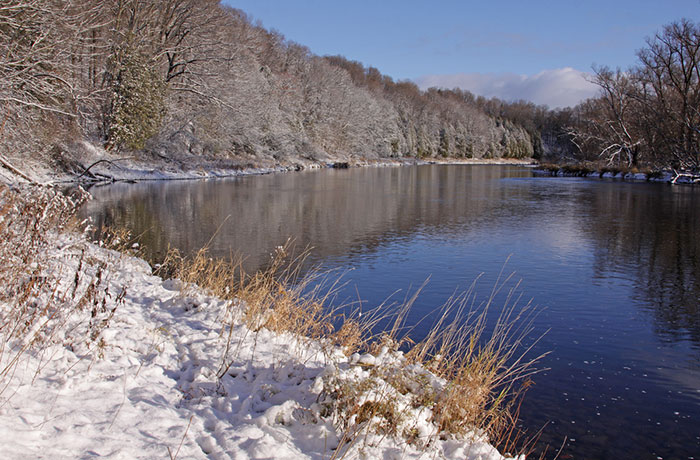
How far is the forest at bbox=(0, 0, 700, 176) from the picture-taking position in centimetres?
1309

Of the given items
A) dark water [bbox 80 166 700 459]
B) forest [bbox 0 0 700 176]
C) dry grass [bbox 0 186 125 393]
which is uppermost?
forest [bbox 0 0 700 176]

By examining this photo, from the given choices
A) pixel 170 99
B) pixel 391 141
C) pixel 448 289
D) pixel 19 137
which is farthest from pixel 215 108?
pixel 391 141

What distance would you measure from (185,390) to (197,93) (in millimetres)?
38188

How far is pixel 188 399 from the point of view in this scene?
3967 millimetres

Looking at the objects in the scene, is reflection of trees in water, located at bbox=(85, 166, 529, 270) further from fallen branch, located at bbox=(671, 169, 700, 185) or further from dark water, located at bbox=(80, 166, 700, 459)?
fallen branch, located at bbox=(671, 169, 700, 185)

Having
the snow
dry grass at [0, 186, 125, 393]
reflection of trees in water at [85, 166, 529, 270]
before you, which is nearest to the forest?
reflection of trees in water at [85, 166, 529, 270]

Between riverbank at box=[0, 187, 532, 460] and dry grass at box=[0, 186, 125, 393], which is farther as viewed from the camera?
dry grass at box=[0, 186, 125, 393]

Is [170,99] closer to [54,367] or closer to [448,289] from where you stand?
[448,289]

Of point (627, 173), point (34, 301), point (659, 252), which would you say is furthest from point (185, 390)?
point (627, 173)

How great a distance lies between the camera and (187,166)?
1515 inches

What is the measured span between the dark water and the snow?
7.11ft

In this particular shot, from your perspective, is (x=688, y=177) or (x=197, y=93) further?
(x=197, y=93)

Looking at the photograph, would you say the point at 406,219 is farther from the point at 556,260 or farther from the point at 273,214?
the point at 556,260

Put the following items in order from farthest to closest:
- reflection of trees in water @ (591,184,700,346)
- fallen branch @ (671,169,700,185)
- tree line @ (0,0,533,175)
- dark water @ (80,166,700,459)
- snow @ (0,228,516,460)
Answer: fallen branch @ (671,169,700,185) → tree line @ (0,0,533,175) → reflection of trees in water @ (591,184,700,346) → dark water @ (80,166,700,459) → snow @ (0,228,516,460)
